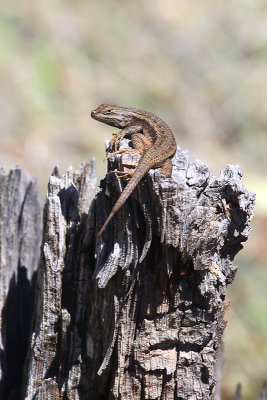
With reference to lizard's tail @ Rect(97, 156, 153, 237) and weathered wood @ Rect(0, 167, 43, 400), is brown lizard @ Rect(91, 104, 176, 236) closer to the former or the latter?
lizard's tail @ Rect(97, 156, 153, 237)

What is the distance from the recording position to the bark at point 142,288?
2426 millimetres

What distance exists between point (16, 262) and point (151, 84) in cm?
708

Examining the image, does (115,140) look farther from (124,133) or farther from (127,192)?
(127,192)

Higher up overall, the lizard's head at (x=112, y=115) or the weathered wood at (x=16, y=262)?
the lizard's head at (x=112, y=115)

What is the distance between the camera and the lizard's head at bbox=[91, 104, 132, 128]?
4254 millimetres

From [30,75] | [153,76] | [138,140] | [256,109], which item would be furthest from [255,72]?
[138,140]

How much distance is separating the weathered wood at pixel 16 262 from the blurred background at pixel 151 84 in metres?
2.92

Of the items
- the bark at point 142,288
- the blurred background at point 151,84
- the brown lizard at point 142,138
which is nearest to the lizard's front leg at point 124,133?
the brown lizard at point 142,138

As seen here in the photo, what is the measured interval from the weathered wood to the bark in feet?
1.43

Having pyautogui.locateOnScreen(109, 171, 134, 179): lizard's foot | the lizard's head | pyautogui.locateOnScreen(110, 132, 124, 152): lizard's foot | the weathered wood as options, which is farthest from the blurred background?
pyautogui.locateOnScreen(109, 171, 134, 179): lizard's foot

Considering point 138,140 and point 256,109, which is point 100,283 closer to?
point 138,140

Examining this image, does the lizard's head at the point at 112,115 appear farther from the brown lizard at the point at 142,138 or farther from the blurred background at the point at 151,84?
the blurred background at the point at 151,84

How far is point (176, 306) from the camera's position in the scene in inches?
101

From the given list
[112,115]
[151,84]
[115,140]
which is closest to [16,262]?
[115,140]
